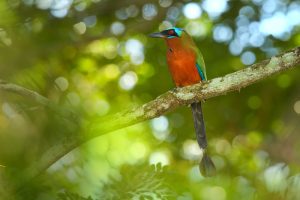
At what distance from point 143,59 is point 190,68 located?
173 centimetres

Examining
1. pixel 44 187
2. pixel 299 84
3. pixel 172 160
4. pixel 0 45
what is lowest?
pixel 44 187

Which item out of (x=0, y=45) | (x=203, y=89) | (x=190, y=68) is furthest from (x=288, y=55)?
(x=0, y=45)

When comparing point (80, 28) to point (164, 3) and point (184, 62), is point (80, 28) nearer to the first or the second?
point (164, 3)

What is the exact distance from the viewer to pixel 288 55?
3.92 meters

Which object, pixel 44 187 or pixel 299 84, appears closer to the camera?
pixel 44 187

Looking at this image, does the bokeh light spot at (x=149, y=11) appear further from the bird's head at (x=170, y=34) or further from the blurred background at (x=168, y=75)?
the bird's head at (x=170, y=34)

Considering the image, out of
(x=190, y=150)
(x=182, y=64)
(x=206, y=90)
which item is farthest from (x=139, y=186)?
(x=190, y=150)

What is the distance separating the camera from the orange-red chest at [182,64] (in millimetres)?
5480

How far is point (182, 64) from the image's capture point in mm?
5508

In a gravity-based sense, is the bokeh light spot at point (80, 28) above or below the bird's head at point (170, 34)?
above

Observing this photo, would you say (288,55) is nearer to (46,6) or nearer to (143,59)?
(46,6)

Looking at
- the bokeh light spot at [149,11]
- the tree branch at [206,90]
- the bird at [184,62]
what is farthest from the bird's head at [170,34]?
the tree branch at [206,90]

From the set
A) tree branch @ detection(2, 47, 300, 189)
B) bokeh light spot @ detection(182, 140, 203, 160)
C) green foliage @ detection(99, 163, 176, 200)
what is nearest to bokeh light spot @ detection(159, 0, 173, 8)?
bokeh light spot @ detection(182, 140, 203, 160)

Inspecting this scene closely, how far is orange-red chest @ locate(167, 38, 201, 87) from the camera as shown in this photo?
18.0 ft
